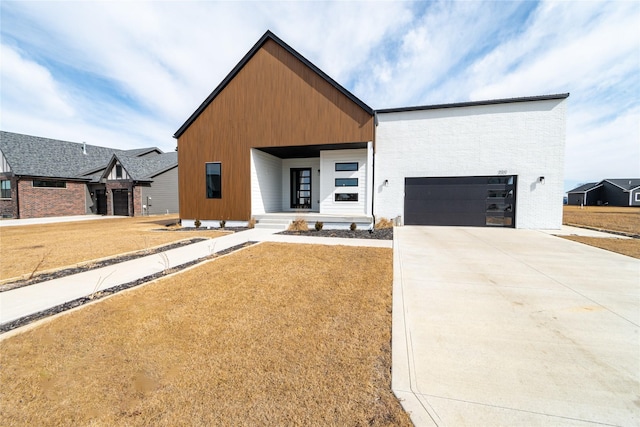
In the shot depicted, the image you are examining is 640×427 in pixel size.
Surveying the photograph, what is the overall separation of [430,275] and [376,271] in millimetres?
1055

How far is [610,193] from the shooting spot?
3972 cm

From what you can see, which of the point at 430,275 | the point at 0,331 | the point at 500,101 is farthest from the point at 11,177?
the point at 500,101

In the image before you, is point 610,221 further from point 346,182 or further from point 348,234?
point 348,234

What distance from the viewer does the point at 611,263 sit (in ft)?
19.0

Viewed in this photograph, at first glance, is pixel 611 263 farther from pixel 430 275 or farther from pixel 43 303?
pixel 43 303

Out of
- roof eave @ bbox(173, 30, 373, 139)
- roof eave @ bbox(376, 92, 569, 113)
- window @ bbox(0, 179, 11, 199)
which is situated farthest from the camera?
window @ bbox(0, 179, 11, 199)

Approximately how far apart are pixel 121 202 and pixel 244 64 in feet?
60.7

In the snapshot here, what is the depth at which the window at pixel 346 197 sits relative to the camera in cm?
1221

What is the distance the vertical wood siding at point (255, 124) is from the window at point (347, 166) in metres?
1.70

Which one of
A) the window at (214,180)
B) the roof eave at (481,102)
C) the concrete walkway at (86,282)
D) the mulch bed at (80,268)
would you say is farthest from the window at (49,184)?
the roof eave at (481,102)

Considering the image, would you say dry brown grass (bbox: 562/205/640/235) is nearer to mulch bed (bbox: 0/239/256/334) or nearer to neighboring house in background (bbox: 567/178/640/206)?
mulch bed (bbox: 0/239/256/334)

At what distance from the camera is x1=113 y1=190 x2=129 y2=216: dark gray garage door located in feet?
71.2

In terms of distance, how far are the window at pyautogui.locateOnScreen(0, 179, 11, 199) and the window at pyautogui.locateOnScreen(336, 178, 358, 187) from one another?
86.5 ft

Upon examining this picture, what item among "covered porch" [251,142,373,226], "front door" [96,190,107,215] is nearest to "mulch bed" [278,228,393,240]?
"covered porch" [251,142,373,226]
